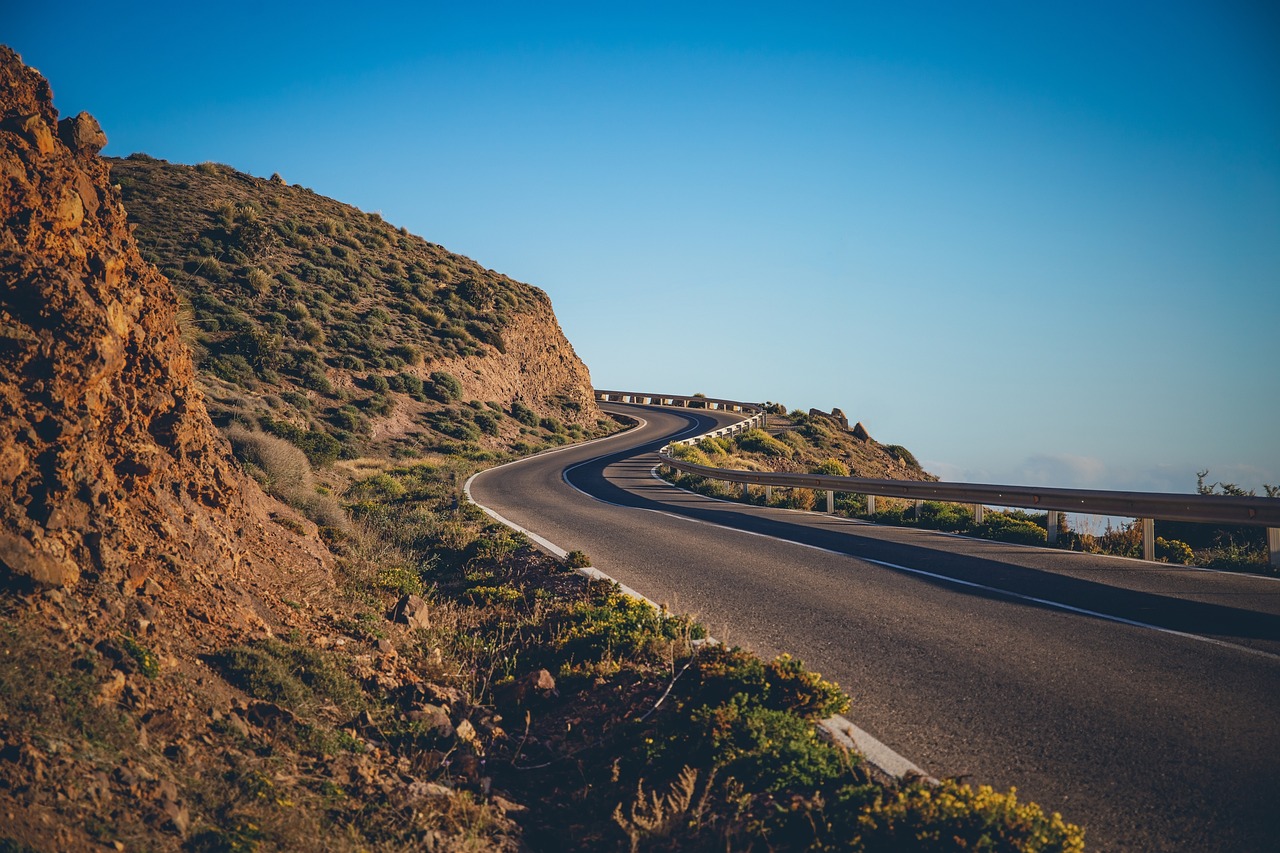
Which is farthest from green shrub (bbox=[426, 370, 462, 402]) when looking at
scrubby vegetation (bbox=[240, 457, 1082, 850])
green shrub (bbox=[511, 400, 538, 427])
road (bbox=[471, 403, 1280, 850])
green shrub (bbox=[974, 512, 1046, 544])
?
scrubby vegetation (bbox=[240, 457, 1082, 850])

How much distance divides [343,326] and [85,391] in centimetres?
3600

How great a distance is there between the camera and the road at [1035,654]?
3738 millimetres

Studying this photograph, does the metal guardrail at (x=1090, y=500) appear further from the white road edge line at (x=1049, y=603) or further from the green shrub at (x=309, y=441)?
the green shrub at (x=309, y=441)

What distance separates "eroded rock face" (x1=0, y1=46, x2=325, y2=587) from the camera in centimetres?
424

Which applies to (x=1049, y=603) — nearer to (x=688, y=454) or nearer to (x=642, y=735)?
(x=642, y=735)

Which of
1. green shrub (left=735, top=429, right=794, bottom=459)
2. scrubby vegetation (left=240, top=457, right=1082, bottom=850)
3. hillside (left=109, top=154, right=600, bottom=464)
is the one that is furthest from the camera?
green shrub (left=735, top=429, right=794, bottom=459)

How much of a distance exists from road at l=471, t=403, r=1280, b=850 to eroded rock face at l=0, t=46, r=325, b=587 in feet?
14.9

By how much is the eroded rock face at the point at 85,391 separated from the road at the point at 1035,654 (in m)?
4.54

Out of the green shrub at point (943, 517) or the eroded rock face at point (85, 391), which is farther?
the green shrub at point (943, 517)

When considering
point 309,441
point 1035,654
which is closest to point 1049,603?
point 1035,654

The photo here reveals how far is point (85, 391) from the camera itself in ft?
15.8

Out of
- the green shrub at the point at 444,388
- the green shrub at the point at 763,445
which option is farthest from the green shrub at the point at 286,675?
the green shrub at the point at 444,388

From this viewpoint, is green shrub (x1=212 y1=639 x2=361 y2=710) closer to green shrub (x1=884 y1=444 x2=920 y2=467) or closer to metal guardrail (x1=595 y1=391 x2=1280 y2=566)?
metal guardrail (x1=595 y1=391 x2=1280 y2=566)

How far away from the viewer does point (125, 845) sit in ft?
8.70
